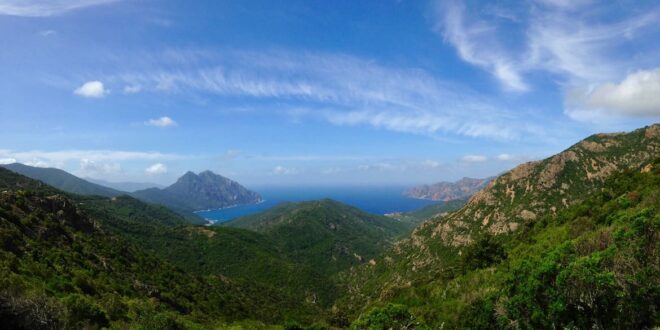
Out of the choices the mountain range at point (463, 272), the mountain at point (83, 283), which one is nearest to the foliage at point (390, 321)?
the mountain range at point (463, 272)

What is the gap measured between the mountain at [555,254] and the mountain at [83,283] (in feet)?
115

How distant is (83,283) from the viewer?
52188 millimetres

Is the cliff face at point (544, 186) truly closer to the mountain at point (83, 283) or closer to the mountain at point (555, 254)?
the mountain at point (555, 254)

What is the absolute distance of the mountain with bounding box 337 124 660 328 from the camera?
89.9 feet

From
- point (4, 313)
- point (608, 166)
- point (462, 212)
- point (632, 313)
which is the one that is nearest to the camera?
point (632, 313)

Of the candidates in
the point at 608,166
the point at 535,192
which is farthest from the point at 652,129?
the point at 535,192

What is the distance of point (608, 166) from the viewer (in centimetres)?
15088

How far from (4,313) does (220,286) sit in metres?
93.6

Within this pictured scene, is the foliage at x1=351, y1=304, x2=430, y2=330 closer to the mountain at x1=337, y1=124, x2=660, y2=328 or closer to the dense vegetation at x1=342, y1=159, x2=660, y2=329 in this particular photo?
the dense vegetation at x1=342, y1=159, x2=660, y2=329

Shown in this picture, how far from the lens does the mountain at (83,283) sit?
3153 cm

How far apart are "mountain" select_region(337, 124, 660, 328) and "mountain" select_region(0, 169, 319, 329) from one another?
35.0m

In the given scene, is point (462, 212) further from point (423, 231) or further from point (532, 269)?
point (532, 269)

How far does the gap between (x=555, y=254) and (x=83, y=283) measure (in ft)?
195

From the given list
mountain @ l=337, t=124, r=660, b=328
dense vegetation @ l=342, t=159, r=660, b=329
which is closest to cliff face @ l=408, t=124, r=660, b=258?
mountain @ l=337, t=124, r=660, b=328
